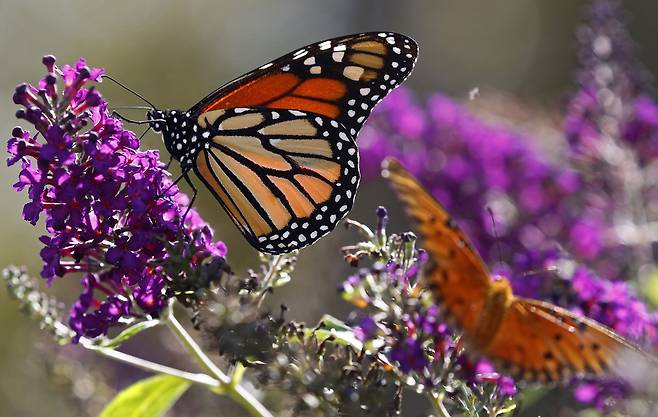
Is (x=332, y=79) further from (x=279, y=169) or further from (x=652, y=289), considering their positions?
(x=652, y=289)

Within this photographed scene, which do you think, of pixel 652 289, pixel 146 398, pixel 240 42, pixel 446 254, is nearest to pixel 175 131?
pixel 146 398

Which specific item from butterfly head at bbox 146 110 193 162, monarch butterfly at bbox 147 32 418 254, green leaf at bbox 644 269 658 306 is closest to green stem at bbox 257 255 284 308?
monarch butterfly at bbox 147 32 418 254

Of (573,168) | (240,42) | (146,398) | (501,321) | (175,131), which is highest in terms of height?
(175,131)

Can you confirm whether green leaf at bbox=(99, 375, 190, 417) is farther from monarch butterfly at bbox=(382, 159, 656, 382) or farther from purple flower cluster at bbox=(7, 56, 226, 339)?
monarch butterfly at bbox=(382, 159, 656, 382)

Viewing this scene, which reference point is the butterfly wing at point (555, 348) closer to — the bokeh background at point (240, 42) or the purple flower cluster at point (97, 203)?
the purple flower cluster at point (97, 203)

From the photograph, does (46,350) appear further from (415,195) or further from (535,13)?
(535,13)

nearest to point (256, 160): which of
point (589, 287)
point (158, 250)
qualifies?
point (158, 250)

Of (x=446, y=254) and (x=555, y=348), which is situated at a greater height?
(x=446, y=254)
